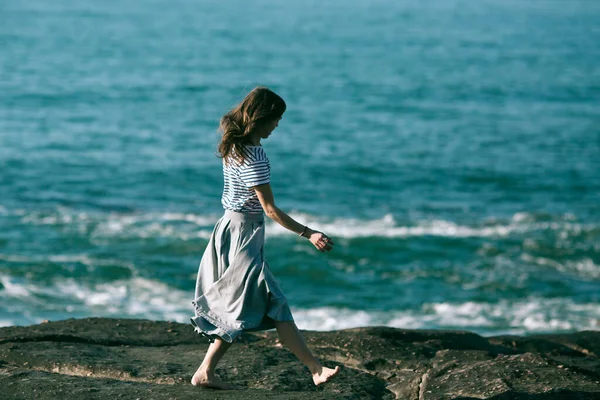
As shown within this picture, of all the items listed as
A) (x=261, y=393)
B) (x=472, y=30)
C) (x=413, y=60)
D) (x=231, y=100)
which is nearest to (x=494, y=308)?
(x=261, y=393)

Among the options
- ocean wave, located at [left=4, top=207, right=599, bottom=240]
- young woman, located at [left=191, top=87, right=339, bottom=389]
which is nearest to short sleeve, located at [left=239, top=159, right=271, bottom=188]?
young woman, located at [left=191, top=87, right=339, bottom=389]

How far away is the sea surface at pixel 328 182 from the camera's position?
14.6 metres

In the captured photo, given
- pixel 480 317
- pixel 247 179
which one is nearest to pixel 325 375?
pixel 247 179

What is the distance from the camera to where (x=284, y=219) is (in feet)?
17.5

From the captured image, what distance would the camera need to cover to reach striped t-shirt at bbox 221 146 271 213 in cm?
538

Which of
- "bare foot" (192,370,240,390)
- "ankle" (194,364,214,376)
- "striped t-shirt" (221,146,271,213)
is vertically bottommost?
"bare foot" (192,370,240,390)

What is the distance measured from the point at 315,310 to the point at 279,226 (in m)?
3.86

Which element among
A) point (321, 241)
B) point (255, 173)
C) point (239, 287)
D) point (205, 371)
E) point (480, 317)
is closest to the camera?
point (321, 241)

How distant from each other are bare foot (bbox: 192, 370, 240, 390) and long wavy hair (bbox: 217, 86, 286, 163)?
50.6 inches

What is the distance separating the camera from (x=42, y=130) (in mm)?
27172

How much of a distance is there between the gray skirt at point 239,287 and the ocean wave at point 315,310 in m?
7.51

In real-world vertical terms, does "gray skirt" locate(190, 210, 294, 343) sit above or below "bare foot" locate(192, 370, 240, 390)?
above

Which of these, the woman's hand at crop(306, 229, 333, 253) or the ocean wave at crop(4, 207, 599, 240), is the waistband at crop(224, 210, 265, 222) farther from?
the ocean wave at crop(4, 207, 599, 240)

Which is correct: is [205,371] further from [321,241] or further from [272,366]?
[321,241]
